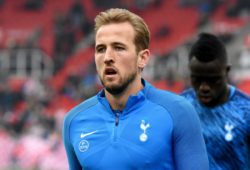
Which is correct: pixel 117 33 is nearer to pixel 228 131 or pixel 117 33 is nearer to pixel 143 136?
pixel 143 136

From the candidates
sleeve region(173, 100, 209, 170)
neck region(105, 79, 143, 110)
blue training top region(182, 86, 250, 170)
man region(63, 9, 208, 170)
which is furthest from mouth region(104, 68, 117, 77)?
blue training top region(182, 86, 250, 170)

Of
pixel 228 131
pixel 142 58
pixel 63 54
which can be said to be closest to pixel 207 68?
pixel 228 131

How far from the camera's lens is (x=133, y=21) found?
3.21 m

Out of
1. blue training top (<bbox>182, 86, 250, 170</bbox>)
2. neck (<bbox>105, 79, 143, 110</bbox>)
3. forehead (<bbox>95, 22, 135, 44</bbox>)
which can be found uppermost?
forehead (<bbox>95, 22, 135, 44</bbox>)

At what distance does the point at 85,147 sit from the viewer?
325 cm

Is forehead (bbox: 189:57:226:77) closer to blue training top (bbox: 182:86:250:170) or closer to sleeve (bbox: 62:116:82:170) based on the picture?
blue training top (bbox: 182:86:250:170)

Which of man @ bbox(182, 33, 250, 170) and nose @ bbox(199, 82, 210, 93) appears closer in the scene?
man @ bbox(182, 33, 250, 170)

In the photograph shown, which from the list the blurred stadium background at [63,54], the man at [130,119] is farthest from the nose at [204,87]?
the blurred stadium background at [63,54]

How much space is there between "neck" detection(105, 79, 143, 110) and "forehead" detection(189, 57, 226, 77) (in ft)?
5.04

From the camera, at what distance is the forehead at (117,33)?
318 centimetres

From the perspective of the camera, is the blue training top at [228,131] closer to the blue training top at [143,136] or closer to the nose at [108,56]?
the blue training top at [143,136]

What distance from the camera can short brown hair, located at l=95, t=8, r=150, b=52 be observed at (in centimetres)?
321

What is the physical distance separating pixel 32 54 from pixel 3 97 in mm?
1356

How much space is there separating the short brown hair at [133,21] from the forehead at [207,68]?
1568mm
